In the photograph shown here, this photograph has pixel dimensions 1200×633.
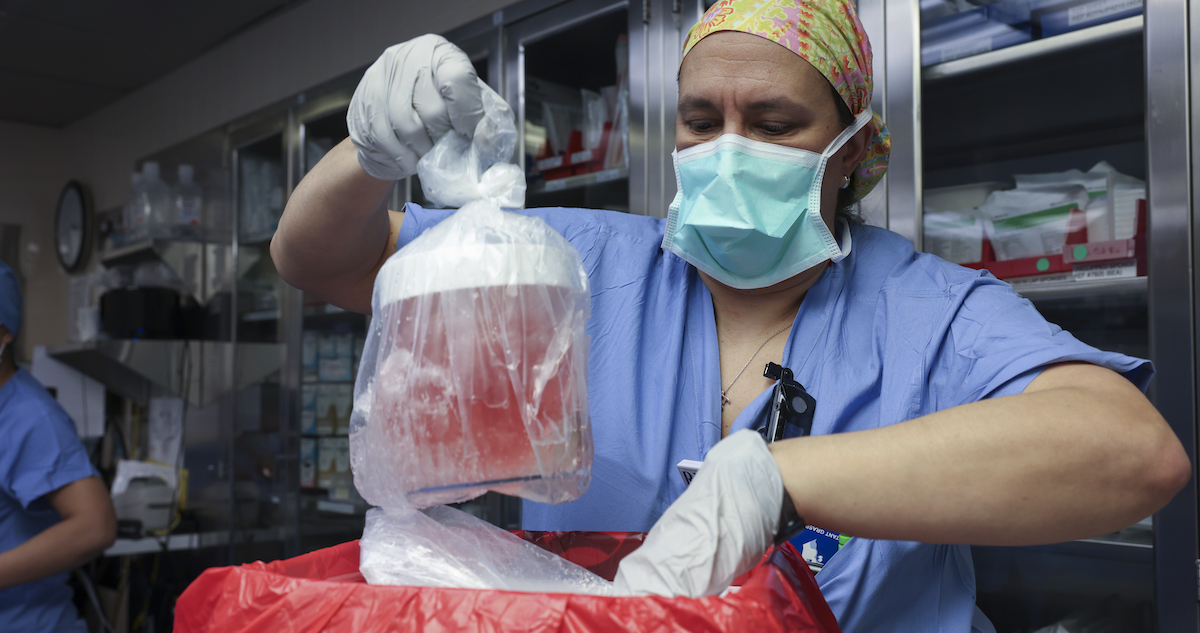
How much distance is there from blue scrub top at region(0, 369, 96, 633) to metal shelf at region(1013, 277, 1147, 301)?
2.29 meters

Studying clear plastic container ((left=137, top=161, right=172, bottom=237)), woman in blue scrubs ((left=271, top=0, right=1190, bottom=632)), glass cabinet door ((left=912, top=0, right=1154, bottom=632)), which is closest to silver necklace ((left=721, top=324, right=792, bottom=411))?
woman in blue scrubs ((left=271, top=0, right=1190, bottom=632))

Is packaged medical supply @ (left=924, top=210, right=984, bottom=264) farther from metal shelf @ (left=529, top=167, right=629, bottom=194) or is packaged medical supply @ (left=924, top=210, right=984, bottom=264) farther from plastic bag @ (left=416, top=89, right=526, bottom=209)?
plastic bag @ (left=416, top=89, right=526, bottom=209)

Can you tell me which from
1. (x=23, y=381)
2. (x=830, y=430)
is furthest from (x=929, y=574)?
(x=23, y=381)

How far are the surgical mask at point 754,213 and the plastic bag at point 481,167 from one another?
413 millimetres

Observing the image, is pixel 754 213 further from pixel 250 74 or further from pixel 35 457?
pixel 250 74

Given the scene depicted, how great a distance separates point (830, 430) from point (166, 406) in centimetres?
352

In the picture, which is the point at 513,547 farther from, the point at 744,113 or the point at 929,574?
the point at 744,113

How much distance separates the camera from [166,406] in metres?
3.66

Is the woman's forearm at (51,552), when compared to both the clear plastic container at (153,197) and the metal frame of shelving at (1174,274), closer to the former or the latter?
the clear plastic container at (153,197)

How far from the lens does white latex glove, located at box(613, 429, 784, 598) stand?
0.55 m

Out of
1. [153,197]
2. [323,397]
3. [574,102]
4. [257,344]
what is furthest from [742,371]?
[153,197]

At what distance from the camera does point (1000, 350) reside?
0.80 m

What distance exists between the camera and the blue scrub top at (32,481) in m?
2.05

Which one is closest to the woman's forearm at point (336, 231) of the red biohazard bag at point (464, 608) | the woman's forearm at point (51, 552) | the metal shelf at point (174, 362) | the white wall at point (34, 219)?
the red biohazard bag at point (464, 608)
